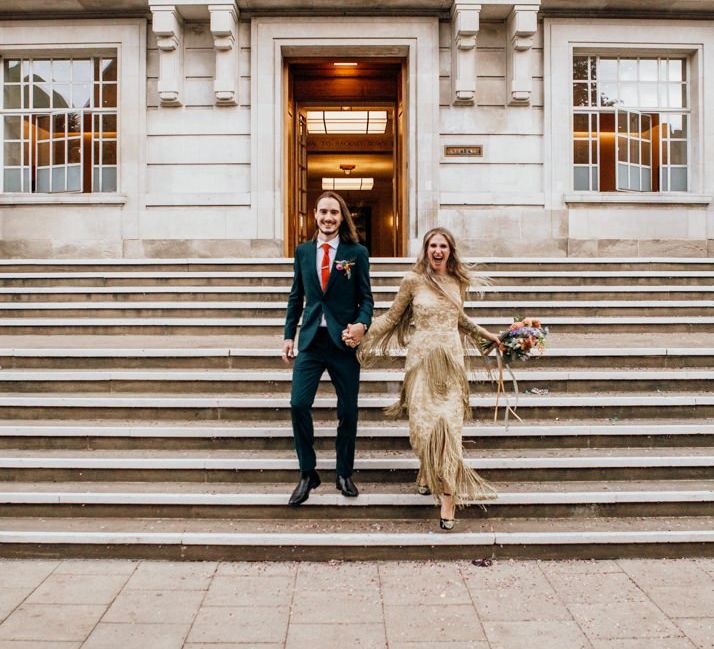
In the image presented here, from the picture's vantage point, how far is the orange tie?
4.50 m

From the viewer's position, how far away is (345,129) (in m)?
17.1

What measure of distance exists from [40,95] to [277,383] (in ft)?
26.5

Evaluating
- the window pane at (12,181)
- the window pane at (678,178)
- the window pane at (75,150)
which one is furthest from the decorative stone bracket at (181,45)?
the window pane at (678,178)

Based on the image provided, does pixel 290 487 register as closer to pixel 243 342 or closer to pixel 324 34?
pixel 243 342

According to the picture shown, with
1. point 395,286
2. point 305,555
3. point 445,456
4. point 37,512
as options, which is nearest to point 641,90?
point 395,286

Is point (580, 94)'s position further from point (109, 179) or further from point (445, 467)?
point (445, 467)

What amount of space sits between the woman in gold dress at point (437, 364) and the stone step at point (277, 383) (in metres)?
1.27

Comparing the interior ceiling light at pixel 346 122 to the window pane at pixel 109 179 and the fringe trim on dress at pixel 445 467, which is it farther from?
the fringe trim on dress at pixel 445 467

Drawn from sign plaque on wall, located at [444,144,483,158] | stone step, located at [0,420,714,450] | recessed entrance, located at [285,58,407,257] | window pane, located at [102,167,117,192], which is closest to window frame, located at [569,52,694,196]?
sign plaque on wall, located at [444,144,483,158]

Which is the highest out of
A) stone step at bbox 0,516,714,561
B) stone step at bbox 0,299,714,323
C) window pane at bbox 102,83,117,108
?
window pane at bbox 102,83,117,108

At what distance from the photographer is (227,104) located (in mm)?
10219

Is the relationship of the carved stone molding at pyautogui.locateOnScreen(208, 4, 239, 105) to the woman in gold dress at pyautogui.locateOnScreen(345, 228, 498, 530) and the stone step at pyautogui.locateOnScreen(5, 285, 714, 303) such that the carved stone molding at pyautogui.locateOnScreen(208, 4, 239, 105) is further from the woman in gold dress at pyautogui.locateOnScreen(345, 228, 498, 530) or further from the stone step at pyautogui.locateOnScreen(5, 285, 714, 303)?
the woman in gold dress at pyautogui.locateOnScreen(345, 228, 498, 530)

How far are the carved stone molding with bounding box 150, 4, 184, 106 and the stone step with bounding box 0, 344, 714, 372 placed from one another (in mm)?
5449

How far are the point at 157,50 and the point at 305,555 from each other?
8.97 m
